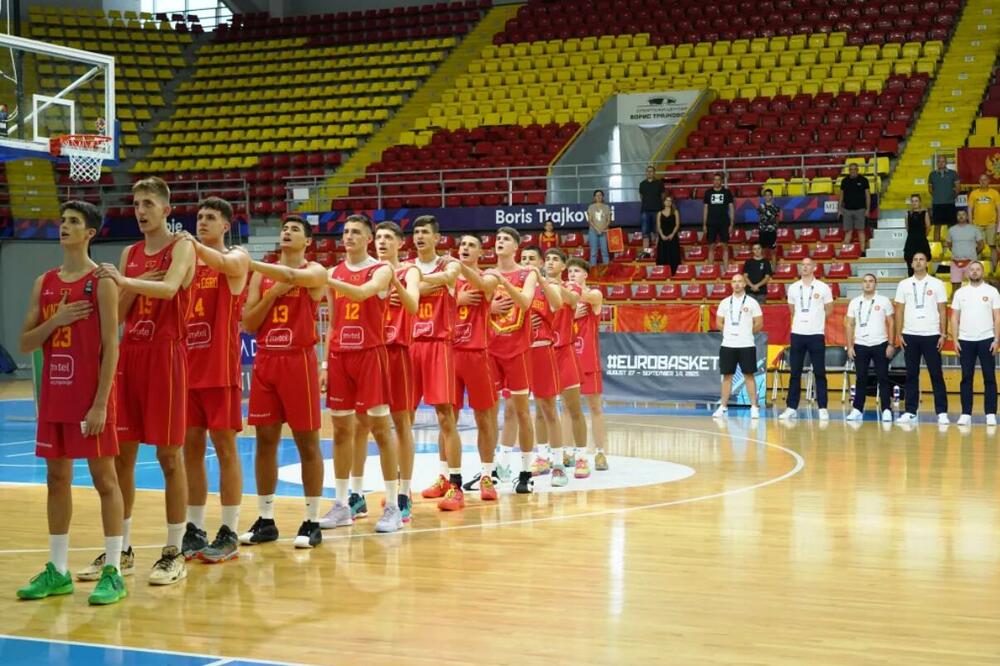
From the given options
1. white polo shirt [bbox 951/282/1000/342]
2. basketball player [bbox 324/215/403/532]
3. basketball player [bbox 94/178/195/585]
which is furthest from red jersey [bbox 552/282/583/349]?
white polo shirt [bbox 951/282/1000/342]

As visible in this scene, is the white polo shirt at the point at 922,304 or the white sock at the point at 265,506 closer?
the white sock at the point at 265,506

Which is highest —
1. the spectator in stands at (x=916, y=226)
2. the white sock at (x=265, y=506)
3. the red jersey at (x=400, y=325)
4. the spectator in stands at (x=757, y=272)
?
the spectator in stands at (x=916, y=226)

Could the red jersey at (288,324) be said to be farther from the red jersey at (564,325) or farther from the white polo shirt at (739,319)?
the white polo shirt at (739,319)

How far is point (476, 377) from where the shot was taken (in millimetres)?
8852

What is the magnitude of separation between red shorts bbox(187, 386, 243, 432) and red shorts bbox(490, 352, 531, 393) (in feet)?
9.93

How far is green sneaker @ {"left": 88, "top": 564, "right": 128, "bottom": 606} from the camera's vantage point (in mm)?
5578

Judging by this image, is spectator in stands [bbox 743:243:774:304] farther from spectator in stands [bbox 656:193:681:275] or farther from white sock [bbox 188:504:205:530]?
white sock [bbox 188:504:205:530]

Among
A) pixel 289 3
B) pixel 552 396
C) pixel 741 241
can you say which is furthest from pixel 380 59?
pixel 552 396

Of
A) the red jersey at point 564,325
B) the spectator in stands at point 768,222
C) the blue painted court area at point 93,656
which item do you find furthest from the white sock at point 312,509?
the spectator in stands at point 768,222

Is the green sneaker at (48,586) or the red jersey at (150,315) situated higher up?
the red jersey at (150,315)

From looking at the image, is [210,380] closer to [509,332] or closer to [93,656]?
[93,656]

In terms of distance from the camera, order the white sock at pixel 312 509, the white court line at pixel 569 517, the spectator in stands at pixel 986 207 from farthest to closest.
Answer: the spectator in stands at pixel 986 207, the white court line at pixel 569 517, the white sock at pixel 312 509

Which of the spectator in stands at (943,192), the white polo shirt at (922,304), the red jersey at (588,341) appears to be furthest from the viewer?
the spectator in stands at (943,192)

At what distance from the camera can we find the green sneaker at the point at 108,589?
558cm
